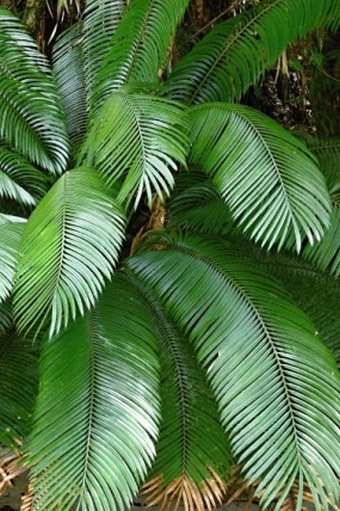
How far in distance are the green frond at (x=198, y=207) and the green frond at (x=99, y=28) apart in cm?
45

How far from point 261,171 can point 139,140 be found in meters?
0.24

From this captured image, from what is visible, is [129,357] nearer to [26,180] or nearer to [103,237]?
[103,237]

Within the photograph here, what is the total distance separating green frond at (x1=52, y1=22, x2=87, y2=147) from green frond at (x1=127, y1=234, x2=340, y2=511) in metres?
0.79

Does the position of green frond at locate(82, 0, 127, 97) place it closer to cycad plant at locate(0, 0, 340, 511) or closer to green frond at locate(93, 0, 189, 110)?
green frond at locate(93, 0, 189, 110)

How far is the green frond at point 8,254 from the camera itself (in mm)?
1289

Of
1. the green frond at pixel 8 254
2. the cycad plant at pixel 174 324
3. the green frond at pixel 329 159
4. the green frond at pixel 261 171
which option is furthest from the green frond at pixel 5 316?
the green frond at pixel 329 159

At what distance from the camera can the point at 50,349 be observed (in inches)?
51.6

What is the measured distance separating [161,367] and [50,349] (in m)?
0.24

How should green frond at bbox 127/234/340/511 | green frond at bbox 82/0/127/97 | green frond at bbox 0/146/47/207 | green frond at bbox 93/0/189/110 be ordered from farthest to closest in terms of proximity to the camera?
green frond at bbox 82/0/127/97 < green frond at bbox 0/146/47/207 < green frond at bbox 93/0/189/110 < green frond at bbox 127/234/340/511

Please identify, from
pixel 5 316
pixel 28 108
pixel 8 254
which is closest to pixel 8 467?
pixel 5 316

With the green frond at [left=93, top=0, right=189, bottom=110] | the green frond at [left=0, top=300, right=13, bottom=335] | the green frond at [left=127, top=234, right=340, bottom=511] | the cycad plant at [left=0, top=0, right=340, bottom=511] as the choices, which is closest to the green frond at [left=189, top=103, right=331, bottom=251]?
the cycad plant at [left=0, top=0, right=340, bottom=511]

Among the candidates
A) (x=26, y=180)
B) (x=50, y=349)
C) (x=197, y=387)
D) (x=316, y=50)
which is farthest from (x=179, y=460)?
(x=316, y=50)

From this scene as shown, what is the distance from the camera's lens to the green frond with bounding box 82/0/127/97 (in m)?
2.05

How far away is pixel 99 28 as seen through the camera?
2.05 m
